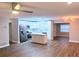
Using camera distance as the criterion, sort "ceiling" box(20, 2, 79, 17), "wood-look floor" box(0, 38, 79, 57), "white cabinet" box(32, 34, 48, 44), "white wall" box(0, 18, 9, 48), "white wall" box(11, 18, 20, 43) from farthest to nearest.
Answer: "white wall" box(11, 18, 20, 43) < "white cabinet" box(32, 34, 48, 44) < "white wall" box(0, 18, 9, 48) < "wood-look floor" box(0, 38, 79, 57) < "ceiling" box(20, 2, 79, 17)

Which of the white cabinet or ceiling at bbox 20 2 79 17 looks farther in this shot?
the white cabinet

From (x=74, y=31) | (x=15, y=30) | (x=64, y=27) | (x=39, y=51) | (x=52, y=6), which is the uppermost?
(x=52, y=6)

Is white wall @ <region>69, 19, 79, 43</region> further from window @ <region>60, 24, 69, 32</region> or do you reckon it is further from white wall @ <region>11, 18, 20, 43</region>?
window @ <region>60, 24, 69, 32</region>

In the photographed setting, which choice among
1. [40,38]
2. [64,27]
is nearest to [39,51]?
[40,38]

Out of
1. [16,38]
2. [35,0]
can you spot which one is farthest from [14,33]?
[35,0]

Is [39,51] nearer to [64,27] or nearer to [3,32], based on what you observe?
[3,32]

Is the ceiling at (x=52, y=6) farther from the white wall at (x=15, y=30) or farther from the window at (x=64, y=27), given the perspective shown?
the window at (x=64, y=27)

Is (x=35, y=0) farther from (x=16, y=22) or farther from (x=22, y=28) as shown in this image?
(x=22, y=28)

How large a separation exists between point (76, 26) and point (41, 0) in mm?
9076

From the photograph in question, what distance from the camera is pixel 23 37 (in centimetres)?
1223

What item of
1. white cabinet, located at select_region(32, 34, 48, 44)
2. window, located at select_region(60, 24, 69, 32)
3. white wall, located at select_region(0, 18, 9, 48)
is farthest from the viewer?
window, located at select_region(60, 24, 69, 32)

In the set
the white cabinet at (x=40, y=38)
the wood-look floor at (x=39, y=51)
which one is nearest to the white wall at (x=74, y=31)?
the wood-look floor at (x=39, y=51)

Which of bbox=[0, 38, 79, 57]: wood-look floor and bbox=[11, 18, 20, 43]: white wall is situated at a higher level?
bbox=[11, 18, 20, 43]: white wall

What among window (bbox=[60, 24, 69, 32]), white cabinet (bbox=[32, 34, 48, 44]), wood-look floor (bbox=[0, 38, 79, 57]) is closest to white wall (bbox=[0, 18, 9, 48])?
wood-look floor (bbox=[0, 38, 79, 57])
